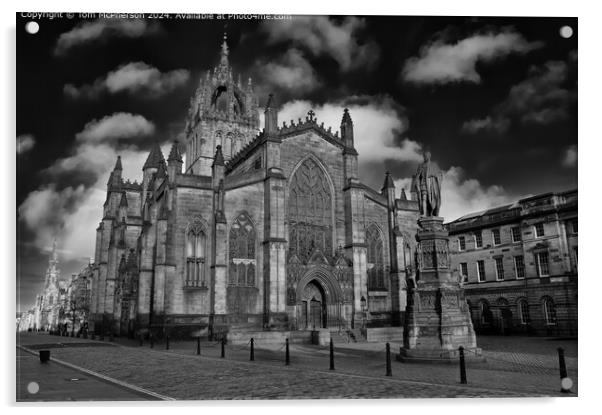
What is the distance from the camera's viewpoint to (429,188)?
696 inches

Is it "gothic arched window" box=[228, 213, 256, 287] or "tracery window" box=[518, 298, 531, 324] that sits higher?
"gothic arched window" box=[228, 213, 256, 287]

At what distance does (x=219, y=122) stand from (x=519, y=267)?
36.4 metres

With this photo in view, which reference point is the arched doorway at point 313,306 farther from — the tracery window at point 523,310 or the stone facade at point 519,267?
the tracery window at point 523,310

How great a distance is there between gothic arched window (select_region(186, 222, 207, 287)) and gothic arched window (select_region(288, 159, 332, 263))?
6.16 meters

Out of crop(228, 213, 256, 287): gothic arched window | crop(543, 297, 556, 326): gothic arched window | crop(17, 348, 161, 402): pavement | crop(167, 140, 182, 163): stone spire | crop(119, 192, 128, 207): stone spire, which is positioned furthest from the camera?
crop(119, 192, 128, 207): stone spire

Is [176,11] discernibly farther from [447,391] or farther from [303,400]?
[447,391]

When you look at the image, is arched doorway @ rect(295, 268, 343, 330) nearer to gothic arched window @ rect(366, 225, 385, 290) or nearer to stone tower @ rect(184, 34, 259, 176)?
gothic arched window @ rect(366, 225, 385, 290)


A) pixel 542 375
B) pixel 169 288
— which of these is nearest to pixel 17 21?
pixel 542 375

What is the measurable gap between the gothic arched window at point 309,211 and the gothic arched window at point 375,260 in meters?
3.60

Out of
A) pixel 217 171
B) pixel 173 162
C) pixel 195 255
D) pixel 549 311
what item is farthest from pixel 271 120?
pixel 549 311

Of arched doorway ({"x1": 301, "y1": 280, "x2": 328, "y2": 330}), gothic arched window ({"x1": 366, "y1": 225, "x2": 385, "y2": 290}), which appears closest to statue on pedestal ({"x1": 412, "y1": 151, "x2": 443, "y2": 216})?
arched doorway ({"x1": 301, "y1": 280, "x2": 328, "y2": 330})

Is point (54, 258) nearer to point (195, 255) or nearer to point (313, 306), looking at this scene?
point (195, 255)

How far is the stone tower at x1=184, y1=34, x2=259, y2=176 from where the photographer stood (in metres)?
58.6

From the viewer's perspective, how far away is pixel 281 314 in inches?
1286
